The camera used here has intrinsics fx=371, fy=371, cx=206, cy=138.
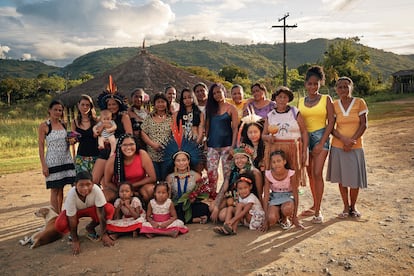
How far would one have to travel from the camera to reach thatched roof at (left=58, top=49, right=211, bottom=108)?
14.3 m

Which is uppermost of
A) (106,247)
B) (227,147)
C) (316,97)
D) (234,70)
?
(234,70)

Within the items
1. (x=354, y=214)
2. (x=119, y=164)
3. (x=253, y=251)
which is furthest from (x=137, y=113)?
(x=354, y=214)

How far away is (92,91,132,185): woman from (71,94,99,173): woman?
13 centimetres

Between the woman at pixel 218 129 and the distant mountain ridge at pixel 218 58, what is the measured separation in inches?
2847

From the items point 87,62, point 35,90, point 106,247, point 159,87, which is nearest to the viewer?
point 106,247

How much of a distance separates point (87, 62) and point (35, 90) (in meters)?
62.3

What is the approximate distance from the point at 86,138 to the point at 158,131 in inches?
39.8

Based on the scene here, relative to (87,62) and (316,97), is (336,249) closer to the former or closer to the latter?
(316,97)

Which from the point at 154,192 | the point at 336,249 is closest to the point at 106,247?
the point at 154,192

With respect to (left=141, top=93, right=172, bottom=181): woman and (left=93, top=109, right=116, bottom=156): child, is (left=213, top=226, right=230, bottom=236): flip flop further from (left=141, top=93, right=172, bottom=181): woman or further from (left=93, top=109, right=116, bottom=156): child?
(left=93, top=109, right=116, bottom=156): child

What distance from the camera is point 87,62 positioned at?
348 feet

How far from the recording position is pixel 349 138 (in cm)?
472

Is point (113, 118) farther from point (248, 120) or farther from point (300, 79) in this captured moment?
point (300, 79)

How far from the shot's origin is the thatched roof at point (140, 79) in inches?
564
